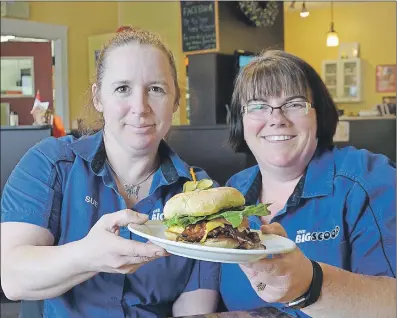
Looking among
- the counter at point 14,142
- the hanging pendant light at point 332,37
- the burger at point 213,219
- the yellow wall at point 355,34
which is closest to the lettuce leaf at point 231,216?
the burger at point 213,219

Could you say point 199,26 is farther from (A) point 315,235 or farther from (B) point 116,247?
(B) point 116,247

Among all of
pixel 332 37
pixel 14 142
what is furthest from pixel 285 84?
pixel 332 37

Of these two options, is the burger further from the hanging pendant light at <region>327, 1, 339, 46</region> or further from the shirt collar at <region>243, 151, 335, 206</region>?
the hanging pendant light at <region>327, 1, 339, 46</region>

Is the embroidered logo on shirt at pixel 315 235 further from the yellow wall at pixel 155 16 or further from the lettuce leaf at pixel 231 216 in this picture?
the yellow wall at pixel 155 16

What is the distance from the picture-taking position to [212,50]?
3.79m

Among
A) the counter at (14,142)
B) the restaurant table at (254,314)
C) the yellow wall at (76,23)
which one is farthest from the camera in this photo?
the yellow wall at (76,23)

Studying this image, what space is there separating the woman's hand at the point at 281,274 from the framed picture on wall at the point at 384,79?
6.46m

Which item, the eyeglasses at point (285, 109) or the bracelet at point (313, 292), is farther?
the eyeglasses at point (285, 109)

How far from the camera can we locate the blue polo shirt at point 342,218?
1.16m

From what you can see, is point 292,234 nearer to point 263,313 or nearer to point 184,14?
point 263,313

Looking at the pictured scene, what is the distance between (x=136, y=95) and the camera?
1091mm

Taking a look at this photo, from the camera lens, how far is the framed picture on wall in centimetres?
698

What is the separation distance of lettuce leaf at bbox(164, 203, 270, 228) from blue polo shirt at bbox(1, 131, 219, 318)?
0.21 metres

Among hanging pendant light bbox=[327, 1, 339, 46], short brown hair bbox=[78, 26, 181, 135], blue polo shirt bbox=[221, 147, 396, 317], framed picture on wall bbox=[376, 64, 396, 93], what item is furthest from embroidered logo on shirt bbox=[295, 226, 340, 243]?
framed picture on wall bbox=[376, 64, 396, 93]
